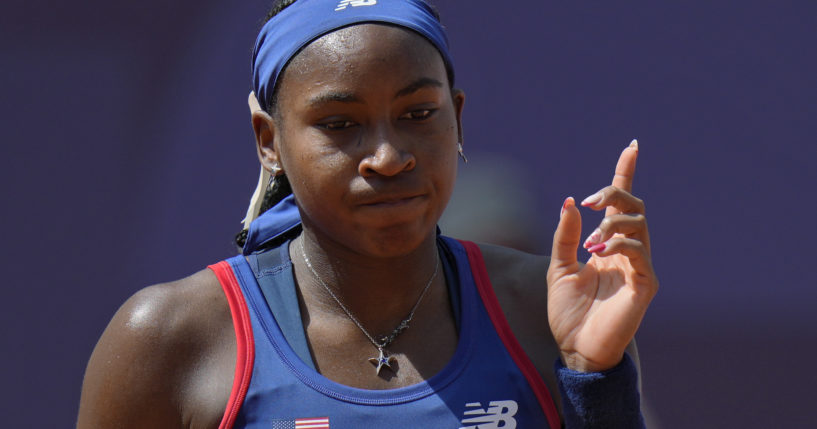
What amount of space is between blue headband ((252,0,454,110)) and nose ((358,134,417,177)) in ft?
0.78

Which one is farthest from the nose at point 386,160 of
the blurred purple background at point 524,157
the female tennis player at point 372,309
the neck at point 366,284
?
the blurred purple background at point 524,157

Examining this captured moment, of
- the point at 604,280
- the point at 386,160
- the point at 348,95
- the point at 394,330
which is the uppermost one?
the point at 348,95

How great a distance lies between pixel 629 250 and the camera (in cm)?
161

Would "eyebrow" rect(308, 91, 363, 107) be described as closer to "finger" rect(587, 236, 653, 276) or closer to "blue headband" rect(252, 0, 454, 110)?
"blue headband" rect(252, 0, 454, 110)

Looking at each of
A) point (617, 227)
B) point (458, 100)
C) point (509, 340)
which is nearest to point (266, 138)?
point (458, 100)

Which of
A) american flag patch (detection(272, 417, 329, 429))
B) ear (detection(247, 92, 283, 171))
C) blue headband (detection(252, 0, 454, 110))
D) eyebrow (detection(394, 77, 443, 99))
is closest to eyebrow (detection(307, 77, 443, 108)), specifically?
eyebrow (detection(394, 77, 443, 99))

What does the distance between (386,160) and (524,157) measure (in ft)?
6.21

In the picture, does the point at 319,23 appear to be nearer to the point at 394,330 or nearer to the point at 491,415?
the point at 394,330

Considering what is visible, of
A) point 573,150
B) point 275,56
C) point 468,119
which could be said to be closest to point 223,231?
point 468,119

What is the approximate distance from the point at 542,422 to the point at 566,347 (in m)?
0.14

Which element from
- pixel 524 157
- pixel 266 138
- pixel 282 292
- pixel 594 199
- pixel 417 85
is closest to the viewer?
pixel 594 199

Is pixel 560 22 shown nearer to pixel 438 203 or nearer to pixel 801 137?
pixel 801 137

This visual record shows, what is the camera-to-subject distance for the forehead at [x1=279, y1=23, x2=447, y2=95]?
5.49ft

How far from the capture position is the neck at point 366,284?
1834 millimetres
